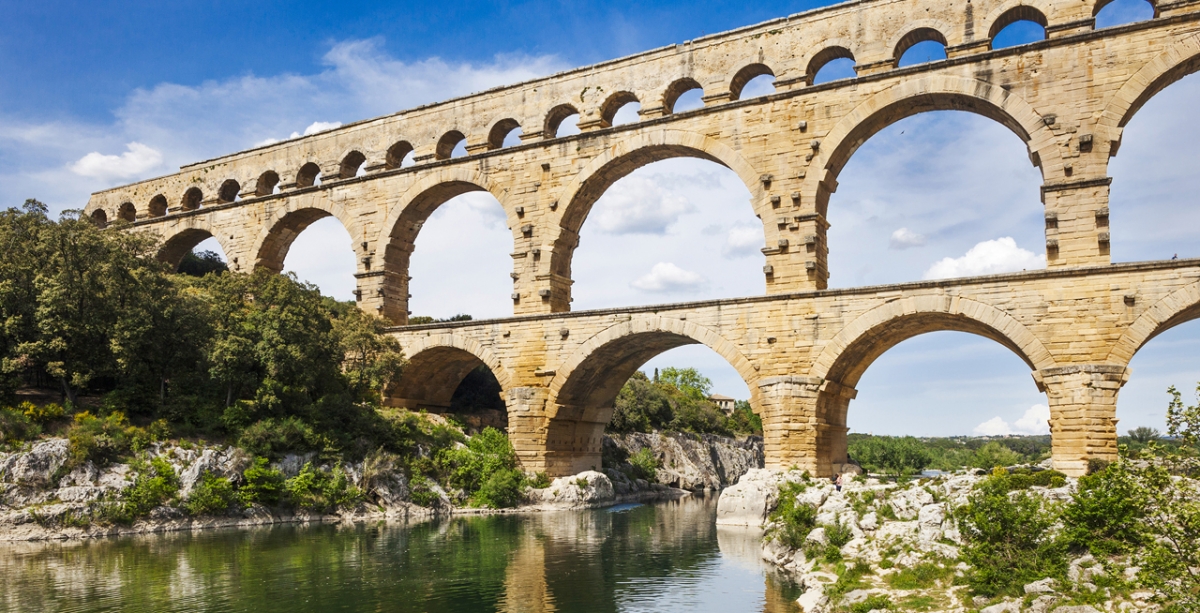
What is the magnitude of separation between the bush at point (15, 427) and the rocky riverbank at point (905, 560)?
1685 centimetres

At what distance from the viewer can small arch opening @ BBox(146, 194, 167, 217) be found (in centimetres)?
3781

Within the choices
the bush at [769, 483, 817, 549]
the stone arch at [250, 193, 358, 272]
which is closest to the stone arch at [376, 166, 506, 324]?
the stone arch at [250, 193, 358, 272]

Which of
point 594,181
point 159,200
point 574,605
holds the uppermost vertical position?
point 159,200

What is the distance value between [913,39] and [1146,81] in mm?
5605

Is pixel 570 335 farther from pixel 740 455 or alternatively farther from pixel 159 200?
pixel 740 455

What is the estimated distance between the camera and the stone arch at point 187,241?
34656 millimetres

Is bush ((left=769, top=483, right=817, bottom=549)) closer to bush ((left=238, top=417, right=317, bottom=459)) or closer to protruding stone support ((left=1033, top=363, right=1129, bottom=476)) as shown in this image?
protruding stone support ((left=1033, top=363, right=1129, bottom=476))

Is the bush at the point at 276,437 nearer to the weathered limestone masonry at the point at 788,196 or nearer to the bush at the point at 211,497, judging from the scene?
the bush at the point at 211,497

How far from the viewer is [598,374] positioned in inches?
1059

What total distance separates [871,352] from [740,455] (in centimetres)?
2821

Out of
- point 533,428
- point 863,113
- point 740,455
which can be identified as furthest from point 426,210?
point 740,455

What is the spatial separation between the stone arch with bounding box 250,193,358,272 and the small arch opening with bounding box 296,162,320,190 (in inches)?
37.5

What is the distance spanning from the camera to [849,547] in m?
14.9

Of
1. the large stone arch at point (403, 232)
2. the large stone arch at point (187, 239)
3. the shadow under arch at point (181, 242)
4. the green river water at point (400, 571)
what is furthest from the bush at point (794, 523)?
the shadow under arch at point (181, 242)
